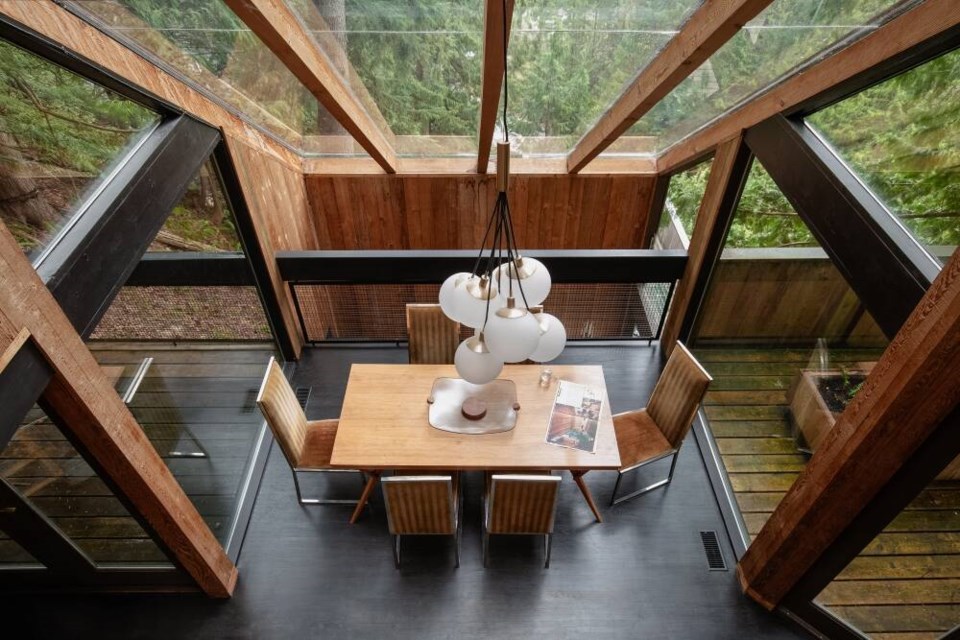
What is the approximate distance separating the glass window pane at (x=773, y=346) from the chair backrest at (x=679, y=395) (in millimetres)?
459

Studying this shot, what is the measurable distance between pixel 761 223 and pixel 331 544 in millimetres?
3326

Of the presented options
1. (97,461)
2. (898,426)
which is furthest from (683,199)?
(97,461)

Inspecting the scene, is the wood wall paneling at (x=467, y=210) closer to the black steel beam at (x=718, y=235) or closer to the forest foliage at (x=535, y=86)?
the forest foliage at (x=535, y=86)

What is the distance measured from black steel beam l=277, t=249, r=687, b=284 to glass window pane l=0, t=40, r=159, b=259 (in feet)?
5.71

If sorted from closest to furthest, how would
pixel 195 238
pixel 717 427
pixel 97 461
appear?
pixel 97 461 < pixel 195 238 < pixel 717 427

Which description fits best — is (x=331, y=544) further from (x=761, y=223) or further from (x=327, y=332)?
(x=761, y=223)

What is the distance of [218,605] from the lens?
2.84m

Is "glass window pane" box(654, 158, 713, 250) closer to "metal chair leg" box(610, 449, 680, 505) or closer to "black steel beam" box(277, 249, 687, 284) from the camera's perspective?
"black steel beam" box(277, 249, 687, 284)

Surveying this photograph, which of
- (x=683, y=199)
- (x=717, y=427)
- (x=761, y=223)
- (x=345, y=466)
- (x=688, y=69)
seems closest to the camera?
(x=688, y=69)

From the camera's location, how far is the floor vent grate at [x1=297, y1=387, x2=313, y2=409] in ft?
13.2

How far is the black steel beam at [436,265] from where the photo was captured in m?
3.90

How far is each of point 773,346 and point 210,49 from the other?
3423 millimetres

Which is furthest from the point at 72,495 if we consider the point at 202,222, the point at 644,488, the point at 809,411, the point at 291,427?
the point at 809,411

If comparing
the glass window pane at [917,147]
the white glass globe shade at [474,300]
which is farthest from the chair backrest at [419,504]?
the glass window pane at [917,147]
